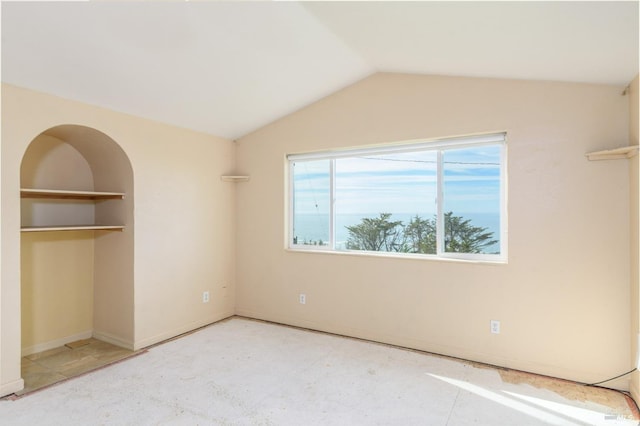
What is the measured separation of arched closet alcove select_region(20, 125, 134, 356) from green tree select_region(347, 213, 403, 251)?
229 centimetres

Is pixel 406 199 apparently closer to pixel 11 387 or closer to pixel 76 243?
A: pixel 76 243

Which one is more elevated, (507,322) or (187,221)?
(187,221)

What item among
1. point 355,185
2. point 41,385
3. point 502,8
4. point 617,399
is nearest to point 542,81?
point 502,8

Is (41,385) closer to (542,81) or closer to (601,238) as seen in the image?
(601,238)

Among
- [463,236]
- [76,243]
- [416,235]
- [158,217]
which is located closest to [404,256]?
[416,235]

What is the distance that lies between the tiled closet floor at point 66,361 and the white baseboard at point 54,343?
51mm

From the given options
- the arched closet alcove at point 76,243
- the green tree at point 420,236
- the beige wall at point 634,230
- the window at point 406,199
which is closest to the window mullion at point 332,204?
the window at point 406,199

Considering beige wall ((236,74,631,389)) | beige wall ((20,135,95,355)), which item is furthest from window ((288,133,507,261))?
beige wall ((20,135,95,355))

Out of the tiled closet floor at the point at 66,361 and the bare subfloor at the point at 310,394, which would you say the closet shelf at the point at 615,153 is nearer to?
the bare subfloor at the point at 310,394

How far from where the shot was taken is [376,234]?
3729 millimetres

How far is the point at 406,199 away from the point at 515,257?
Result: 1.13 metres

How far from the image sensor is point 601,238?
2.60 m

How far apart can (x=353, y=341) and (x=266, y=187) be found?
6.71ft

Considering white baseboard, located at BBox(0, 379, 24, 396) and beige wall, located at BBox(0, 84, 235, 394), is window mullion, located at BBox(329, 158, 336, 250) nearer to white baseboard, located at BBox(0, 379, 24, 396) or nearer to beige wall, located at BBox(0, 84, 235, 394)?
beige wall, located at BBox(0, 84, 235, 394)
